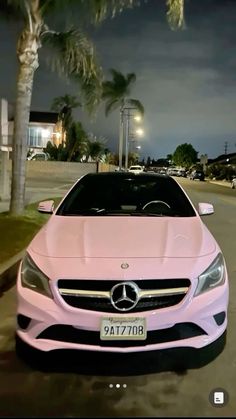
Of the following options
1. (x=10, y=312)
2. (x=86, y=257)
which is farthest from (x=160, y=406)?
(x=10, y=312)

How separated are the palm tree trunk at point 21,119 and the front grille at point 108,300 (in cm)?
934

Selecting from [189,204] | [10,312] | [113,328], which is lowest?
[10,312]

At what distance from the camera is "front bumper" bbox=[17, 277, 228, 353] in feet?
12.0

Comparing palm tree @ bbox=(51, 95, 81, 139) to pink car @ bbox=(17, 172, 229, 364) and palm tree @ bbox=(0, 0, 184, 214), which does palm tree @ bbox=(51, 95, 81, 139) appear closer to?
palm tree @ bbox=(0, 0, 184, 214)

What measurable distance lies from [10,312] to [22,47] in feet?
29.9

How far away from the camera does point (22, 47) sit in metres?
13.0

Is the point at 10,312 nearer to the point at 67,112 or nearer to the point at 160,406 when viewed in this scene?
the point at 160,406

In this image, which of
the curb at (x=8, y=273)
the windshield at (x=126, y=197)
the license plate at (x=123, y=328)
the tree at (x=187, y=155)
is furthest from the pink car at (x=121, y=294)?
the tree at (x=187, y=155)

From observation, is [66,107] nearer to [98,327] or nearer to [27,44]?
[27,44]

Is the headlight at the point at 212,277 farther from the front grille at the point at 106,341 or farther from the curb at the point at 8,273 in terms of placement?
the curb at the point at 8,273

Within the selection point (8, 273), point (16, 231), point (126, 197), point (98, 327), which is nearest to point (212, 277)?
point (98, 327)

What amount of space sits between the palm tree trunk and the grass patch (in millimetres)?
477

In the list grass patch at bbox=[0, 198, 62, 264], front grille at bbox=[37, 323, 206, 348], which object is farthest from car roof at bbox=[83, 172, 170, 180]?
front grille at bbox=[37, 323, 206, 348]

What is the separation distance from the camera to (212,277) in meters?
3.96
